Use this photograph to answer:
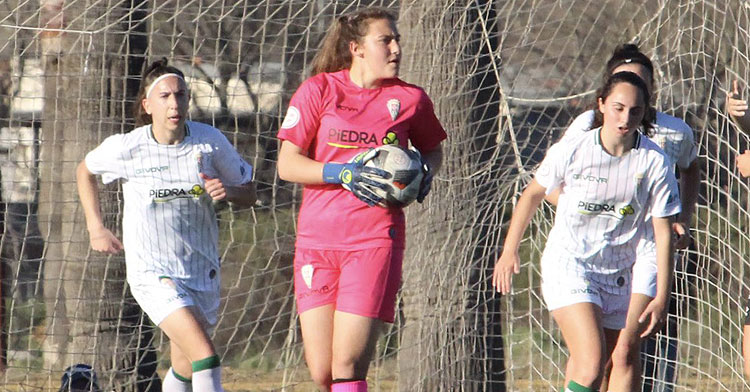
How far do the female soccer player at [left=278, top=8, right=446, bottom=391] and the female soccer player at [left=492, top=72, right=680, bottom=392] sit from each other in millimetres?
653

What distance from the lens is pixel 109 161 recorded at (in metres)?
5.39

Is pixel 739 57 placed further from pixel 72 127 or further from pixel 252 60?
pixel 72 127

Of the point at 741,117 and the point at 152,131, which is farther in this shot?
the point at 152,131

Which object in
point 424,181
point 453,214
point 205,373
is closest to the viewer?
point 424,181

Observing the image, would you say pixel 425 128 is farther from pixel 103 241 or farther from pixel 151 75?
pixel 103 241

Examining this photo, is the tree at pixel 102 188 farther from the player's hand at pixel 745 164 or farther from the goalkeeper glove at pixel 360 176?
the player's hand at pixel 745 164

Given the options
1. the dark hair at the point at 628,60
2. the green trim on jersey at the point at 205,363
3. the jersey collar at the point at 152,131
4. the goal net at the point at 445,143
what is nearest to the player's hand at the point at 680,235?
the dark hair at the point at 628,60

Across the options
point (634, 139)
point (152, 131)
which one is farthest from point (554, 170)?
point (152, 131)

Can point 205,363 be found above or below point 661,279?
below

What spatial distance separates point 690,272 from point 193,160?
3009mm

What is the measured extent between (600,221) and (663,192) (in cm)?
28

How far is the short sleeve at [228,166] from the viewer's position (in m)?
5.40

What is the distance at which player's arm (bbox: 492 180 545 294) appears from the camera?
4859 mm

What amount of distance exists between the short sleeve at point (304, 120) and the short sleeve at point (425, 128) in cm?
37
